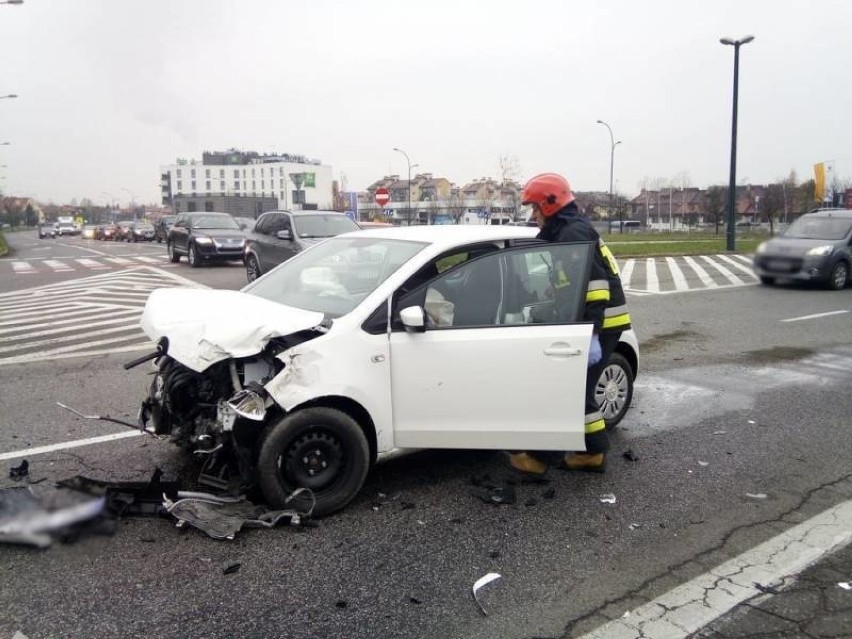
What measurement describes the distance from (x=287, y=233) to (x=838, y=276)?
11.9 meters

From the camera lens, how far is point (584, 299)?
4.26 meters

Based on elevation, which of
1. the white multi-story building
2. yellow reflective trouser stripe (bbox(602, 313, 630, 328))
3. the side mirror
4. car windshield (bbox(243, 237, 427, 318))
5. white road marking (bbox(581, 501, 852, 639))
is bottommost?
white road marking (bbox(581, 501, 852, 639))

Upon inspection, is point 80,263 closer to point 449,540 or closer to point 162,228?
point 162,228

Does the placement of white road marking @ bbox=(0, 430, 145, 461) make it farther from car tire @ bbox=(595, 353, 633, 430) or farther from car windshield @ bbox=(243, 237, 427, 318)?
car tire @ bbox=(595, 353, 633, 430)

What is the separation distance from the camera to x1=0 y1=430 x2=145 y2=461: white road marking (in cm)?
477

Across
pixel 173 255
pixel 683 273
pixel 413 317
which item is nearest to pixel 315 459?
pixel 413 317

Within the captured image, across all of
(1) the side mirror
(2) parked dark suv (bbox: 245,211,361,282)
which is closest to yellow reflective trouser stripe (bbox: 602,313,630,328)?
(1) the side mirror

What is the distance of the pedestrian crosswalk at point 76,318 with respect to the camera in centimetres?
895

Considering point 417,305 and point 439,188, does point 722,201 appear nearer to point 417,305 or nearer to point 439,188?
point 417,305

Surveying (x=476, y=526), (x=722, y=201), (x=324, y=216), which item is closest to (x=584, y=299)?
(x=476, y=526)

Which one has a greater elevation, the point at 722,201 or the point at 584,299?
the point at 722,201

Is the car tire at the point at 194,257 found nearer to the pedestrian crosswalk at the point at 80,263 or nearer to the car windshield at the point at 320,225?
the pedestrian crosswalk at the point at 80,263

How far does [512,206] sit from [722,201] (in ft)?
101

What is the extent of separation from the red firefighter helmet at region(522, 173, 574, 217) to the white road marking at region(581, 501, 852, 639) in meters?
2.40
